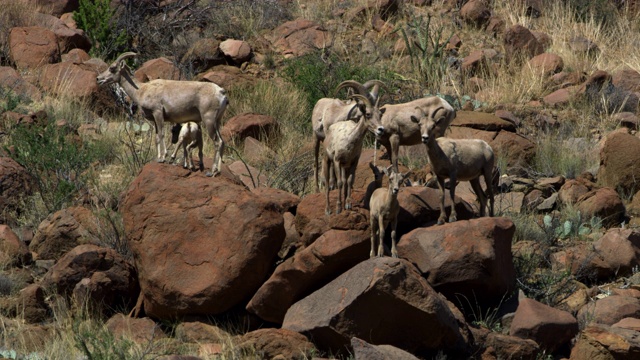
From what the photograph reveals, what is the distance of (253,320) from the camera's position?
10422 millimetres

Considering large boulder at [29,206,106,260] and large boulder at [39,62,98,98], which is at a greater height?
large boulder at [29,206,106,260]

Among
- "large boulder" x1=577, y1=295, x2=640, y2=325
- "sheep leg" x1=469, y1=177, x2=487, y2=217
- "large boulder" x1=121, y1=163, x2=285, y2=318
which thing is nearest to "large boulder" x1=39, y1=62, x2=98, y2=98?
"large boulder" x1=121, y1=163, x2=285, y2=318

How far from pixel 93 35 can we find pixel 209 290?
451 inches

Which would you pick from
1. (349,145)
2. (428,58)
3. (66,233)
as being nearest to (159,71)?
(428,58)

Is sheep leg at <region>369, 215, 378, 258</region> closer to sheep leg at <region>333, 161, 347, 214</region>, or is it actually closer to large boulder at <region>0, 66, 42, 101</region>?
sheep leg at <region>333, 161, 347, 214</region>

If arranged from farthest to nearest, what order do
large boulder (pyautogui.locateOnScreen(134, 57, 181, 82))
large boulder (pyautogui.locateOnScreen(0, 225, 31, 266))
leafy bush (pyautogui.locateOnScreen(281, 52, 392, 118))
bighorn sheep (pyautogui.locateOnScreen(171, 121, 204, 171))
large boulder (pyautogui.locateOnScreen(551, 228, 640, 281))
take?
large boulder (pyautogui.locateOnScreen(134, 57, 181, 82))
leafy bush (pyautogui.locateOnScreen(281, 52, 392, 118))
large boulder (pyautogui.locateOnScreen(551, 228, 640, 281))
large boulder (pyautogui.locateOnScreen(0, 225, 31, 266))
bighorn sheep (pyautogui.locateOnScreen(171, 121, 204, 171))

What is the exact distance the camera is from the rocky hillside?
9.84 metres

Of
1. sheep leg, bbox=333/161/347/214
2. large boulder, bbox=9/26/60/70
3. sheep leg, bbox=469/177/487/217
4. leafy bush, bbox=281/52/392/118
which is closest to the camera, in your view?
sheep leg, bbox=333/161/347/214

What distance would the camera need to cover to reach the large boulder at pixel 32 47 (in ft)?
62.1

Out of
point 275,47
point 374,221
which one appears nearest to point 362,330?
point 374,221

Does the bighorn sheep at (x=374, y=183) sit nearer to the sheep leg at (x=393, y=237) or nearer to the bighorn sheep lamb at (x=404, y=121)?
the sheep leg at (x=393, y=237)

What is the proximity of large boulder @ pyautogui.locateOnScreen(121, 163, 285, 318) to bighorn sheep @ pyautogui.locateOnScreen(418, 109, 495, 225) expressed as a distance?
1609mm

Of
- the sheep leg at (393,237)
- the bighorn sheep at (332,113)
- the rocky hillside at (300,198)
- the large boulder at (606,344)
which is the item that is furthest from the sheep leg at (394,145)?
the large boulder at (606,344)

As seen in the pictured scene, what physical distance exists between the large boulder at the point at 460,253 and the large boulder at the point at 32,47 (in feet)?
35.5
